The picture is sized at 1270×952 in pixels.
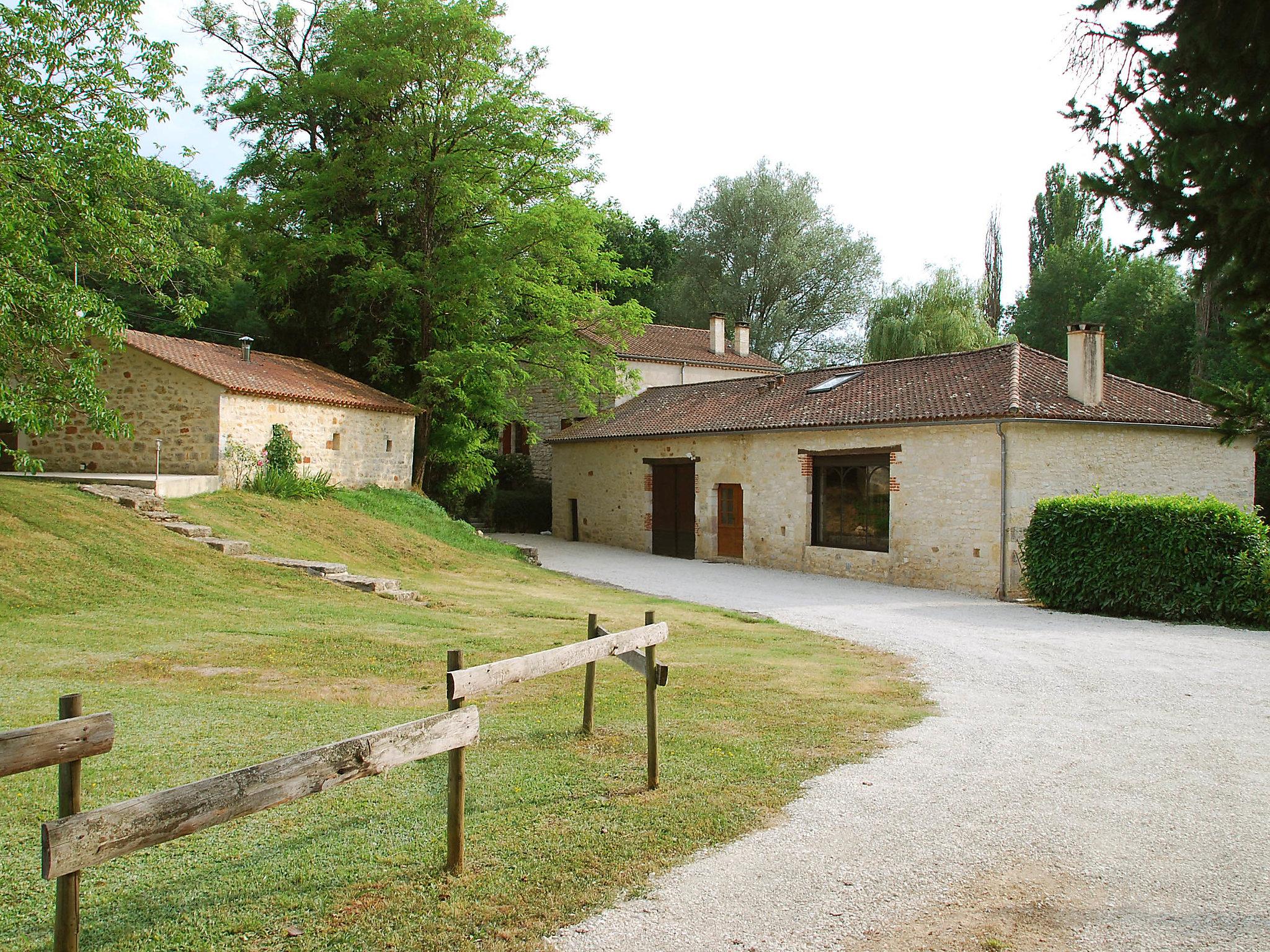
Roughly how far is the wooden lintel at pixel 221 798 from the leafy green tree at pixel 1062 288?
39.3 m

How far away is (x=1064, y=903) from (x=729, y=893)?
4.55 ft

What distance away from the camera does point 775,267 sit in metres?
42.2

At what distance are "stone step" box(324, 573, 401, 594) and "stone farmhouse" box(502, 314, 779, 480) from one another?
52.3 ft

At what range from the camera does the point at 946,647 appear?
35.1 feet

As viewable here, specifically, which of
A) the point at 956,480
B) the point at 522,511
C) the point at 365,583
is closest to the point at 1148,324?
the point at 956,480

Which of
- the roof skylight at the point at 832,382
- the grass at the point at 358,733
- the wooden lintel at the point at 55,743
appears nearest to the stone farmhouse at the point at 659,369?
the roof skylight at the point at 832,382

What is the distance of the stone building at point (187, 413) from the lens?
653 inches

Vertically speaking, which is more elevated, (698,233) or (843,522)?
(698,233)

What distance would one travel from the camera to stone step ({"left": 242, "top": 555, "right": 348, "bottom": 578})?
12.7m

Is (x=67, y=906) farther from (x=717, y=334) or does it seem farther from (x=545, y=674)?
(x=717, y=334)

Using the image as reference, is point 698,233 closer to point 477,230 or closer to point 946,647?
point 477,230

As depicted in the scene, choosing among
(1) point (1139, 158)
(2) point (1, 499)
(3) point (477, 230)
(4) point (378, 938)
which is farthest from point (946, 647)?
(3) point (477, 230)

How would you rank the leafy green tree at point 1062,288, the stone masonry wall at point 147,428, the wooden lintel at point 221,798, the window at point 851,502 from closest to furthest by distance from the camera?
1. the wooden lintel at point 221,798
2. the stone masonry wall at point 147,428
3. the window at point 851,502
4. the leafy green tree at point 1062,288

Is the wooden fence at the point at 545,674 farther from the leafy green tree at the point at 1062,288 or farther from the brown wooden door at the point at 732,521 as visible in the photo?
the leafy green tree at the point at 1062,288
